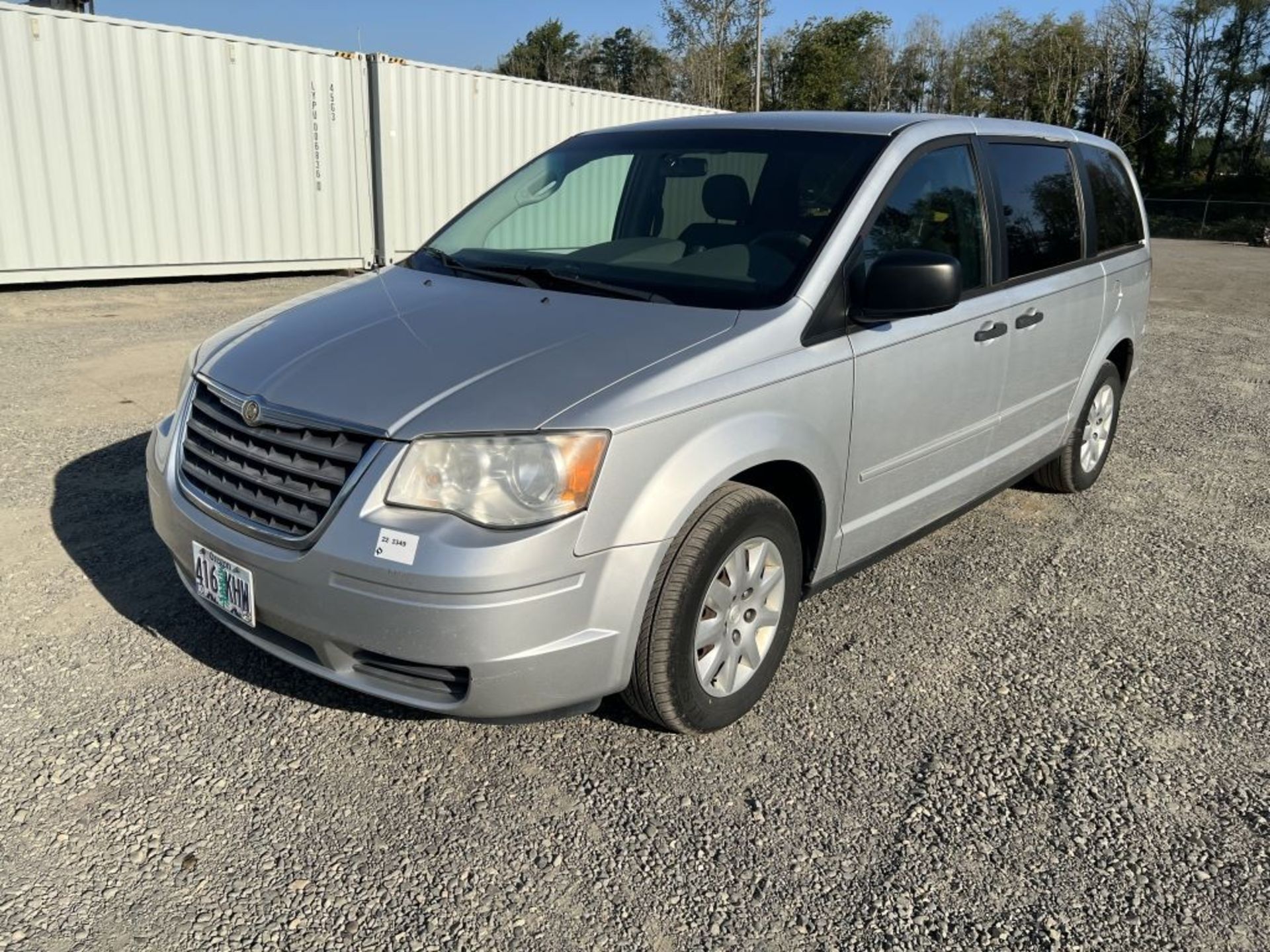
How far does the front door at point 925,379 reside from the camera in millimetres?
3227

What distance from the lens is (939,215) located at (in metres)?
3.59

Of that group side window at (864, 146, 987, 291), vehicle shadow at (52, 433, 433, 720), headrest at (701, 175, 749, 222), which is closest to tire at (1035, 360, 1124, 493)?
side window at (864, 146, 987, 291)

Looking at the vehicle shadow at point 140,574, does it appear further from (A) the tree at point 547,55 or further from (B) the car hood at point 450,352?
(A) the tree at point 547,55

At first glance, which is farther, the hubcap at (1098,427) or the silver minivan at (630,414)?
the hubcap at (1098,427)

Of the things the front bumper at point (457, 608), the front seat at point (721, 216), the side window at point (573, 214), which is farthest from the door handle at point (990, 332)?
the front bumper at point (457, 608)

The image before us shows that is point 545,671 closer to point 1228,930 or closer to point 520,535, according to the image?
point 520,535

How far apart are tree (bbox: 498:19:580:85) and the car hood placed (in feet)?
197

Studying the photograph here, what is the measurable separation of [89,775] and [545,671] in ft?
4.30

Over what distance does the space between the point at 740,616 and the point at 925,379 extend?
113 cm

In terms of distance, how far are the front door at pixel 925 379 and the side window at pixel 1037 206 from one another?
9.2 inches

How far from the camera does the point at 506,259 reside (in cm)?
364

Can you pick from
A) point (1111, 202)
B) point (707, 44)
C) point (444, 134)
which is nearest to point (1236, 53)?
point (707, 44)

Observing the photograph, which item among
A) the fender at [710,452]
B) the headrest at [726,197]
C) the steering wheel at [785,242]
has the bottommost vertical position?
the fender at [710,452]

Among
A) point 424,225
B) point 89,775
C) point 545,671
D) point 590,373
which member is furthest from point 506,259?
point 424,225
